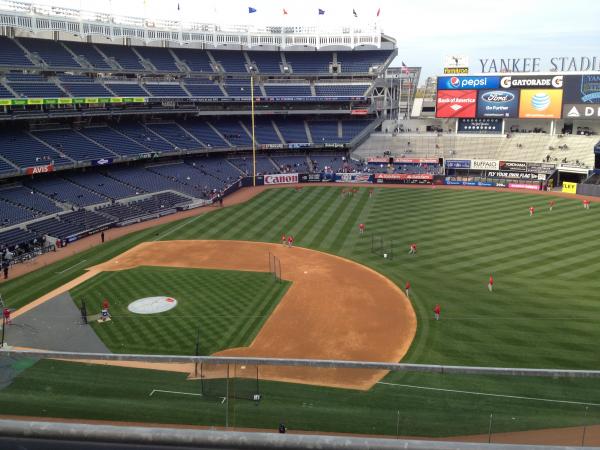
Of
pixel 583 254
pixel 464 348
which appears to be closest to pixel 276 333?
pixel 464 348

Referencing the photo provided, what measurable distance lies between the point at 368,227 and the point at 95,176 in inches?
1436

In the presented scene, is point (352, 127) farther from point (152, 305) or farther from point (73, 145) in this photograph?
point (152, 305)

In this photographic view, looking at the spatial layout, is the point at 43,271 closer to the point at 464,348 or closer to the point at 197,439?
the point at 464,348

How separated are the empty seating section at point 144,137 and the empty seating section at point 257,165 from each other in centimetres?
1206

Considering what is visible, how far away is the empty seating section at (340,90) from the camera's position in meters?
91.3

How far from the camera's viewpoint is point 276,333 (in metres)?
28.7

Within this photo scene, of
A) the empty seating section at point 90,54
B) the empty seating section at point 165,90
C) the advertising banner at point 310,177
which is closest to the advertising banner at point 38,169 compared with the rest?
the empty seating section at point 90,54

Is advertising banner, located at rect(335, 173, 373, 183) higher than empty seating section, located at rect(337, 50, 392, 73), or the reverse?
empty seating section, located at rect(337, 50, 392, 73)

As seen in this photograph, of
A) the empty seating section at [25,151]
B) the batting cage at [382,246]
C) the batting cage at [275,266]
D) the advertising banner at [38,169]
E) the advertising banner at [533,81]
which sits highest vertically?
the advertising banner at [533,81]

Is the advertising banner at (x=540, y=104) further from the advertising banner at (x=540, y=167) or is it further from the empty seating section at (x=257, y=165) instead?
the empty seating section at (x=257, y=165)

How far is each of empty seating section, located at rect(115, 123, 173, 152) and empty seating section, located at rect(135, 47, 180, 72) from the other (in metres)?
12.2

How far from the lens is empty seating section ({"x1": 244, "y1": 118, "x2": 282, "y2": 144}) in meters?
87.8

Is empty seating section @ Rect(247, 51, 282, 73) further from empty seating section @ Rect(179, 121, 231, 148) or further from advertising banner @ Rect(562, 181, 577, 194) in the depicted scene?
advertising banner @ Rect(562, 181, 577, 194)

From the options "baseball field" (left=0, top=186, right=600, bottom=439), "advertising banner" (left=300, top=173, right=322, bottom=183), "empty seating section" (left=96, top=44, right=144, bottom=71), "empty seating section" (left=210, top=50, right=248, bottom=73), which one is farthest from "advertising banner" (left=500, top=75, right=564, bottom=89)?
"empty seating section" (left=96, top=44, right=144, bottom=71)
